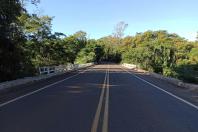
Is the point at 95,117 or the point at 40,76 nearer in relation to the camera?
the point at 95,117

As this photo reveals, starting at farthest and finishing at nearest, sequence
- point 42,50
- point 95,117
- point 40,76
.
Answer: point 42,50, point 40,76, point 95,117

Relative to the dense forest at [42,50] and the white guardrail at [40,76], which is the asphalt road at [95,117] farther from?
the dense forest at [42,50]

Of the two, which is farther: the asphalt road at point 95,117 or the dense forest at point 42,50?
the dense forest at point 42,50

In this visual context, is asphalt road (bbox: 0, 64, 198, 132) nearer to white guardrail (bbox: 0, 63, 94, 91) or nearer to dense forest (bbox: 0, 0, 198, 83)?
white guardrail (bbox: 0, 63, 94, 91)

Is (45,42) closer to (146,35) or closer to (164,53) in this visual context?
(164,53)

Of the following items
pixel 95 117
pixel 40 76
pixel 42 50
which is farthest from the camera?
pixel 42 50

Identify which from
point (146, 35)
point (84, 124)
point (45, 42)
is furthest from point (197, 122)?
point (146, 35)

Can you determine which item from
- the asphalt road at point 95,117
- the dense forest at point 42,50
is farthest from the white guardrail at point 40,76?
the asphalt road at point 95,117

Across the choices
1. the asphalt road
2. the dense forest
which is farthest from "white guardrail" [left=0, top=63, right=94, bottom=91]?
the asphalt road

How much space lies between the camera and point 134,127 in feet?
31.7

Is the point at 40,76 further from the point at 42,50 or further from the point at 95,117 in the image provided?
the point at 42,50

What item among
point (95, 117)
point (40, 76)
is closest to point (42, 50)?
point (40, 76)

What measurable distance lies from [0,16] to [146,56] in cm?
5328

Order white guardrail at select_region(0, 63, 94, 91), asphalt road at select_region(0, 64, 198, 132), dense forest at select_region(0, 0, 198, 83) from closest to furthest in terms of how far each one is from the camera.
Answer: asphalt road at select_region(0, 64, 198, 132), white guardrail at select_region(0, 63, 94, 91), dense forest at select_region(0, 0, 198, 83)
